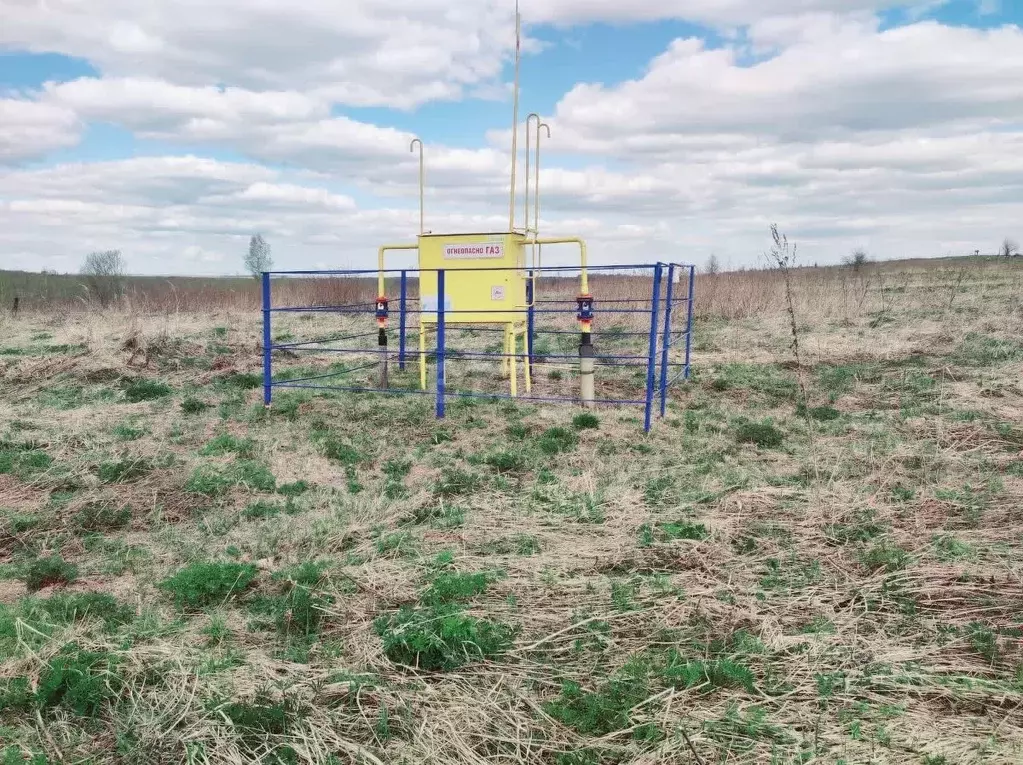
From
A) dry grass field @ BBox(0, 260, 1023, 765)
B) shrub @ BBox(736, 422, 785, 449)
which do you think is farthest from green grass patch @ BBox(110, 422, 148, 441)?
shrub @ BBox(736, 422, 785, 449)

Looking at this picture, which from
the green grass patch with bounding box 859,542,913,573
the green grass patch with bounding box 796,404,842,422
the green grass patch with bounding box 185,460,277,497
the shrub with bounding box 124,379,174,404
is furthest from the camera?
the shrub with bounding box 124,379,174,404

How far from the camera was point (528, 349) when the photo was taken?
1061 centimetres

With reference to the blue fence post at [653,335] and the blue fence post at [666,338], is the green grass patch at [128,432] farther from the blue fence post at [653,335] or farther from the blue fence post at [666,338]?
the blue fence post at [666,338]

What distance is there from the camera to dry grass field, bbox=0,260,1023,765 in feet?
9.57

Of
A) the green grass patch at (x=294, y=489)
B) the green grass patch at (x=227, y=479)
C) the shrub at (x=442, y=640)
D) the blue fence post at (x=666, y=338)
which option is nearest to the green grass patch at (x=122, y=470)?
the green grass patch at (x=227, y=479)

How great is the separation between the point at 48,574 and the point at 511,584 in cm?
263

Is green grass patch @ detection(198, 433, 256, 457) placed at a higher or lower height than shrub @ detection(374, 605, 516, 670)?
higher

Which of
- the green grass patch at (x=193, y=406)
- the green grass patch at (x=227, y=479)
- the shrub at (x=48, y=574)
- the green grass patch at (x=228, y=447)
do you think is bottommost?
the shrub at (x=48, y=574)

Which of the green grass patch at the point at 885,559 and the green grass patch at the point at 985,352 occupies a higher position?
the green grass patch at the point at 985,352

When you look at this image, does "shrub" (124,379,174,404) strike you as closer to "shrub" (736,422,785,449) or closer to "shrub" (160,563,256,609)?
"shrub" (160,563,256,609)

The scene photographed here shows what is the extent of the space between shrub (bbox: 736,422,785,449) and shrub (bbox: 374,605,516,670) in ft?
14.5

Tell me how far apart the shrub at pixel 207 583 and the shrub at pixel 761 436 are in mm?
4806

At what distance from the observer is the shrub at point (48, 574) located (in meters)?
4.41

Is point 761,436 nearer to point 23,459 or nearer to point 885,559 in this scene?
point 885,559
